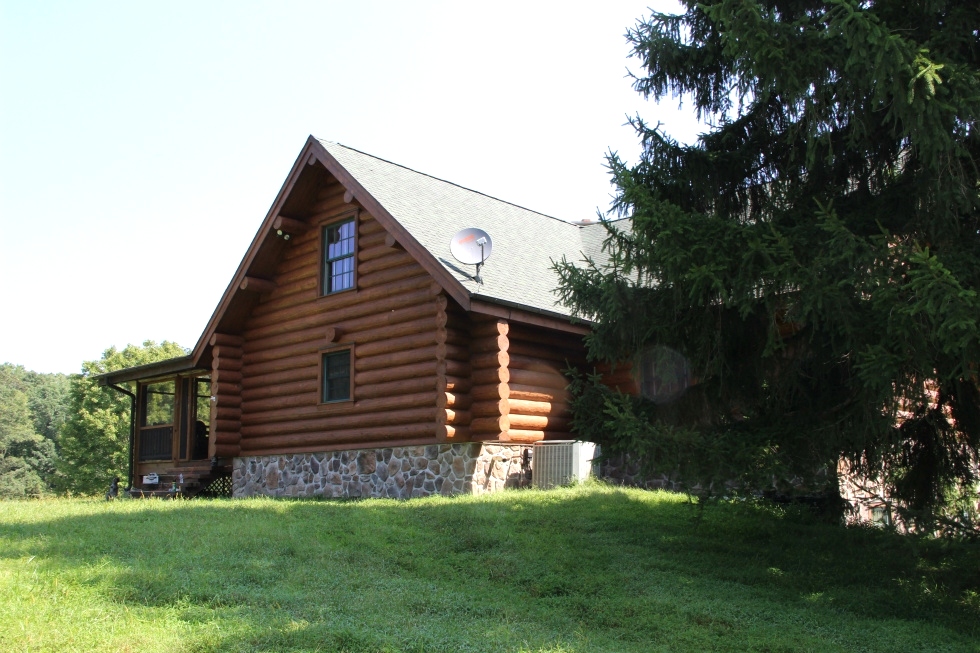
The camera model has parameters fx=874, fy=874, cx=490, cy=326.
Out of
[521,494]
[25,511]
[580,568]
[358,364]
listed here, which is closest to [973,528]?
[580,568]

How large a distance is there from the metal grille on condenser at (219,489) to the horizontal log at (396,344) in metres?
6.03

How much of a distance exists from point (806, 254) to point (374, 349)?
33.6ft

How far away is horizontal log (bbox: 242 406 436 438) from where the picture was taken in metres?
Answer: 16.0

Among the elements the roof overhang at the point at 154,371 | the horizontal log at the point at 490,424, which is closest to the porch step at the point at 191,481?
the roof overhang at the point at 154,371

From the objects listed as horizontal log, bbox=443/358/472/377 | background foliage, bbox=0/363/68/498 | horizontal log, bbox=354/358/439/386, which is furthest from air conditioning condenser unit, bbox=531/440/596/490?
background foliage, bbox=0/363/68/498

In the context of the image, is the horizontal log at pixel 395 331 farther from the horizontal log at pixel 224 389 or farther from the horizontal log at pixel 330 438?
the horizontal log at pixel 224 389

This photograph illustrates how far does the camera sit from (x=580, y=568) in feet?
30.4

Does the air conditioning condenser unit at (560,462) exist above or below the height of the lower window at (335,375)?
below

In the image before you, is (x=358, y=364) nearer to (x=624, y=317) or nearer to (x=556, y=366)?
(x=556, y=366)

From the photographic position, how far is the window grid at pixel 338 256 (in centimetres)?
1839

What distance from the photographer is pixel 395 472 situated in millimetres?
16297

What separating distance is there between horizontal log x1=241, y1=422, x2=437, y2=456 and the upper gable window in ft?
10.1

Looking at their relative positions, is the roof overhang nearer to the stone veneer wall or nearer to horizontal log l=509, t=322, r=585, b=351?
the stone veneer wall

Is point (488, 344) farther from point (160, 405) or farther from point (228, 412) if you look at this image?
point (160, 405)
